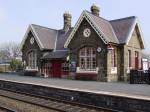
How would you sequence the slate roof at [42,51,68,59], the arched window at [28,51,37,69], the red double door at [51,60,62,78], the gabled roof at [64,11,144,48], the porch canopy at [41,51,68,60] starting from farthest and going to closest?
the arched window at [28,51,37,69] → the red double door at [51,60,62,78] → the slate roof at [42,51,68,59] → the porch canopy at [41,51,68,60] → the gabled roof at [64,11,144,48]

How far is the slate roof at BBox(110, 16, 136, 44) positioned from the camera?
28.3 m

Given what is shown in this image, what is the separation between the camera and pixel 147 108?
39.3 feet

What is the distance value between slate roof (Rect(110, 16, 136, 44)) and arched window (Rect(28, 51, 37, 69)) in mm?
11111

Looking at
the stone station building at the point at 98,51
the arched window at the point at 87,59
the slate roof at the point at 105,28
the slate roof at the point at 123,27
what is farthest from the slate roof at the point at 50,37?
the slate roof at the point at 123,27

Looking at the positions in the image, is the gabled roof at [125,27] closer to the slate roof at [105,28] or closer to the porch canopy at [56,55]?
the slate roof at [105,28]

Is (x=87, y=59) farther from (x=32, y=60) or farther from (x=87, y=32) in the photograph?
(x=32, y=60)

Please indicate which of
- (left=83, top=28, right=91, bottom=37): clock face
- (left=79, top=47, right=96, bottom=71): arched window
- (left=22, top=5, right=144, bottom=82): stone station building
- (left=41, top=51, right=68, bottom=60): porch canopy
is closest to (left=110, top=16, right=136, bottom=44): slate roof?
(left=22, top=5, right=144, bottom=82): stone station building

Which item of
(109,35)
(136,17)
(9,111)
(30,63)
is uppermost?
(136,17)

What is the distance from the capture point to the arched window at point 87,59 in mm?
28328

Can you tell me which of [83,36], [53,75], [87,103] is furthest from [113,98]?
[53,75]

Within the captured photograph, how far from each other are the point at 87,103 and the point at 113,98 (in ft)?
6.90

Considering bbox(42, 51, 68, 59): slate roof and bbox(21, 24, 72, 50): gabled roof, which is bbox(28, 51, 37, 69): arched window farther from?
bbox(42, 51, 68, 59): slate roof

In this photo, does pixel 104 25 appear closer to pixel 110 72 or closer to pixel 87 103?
pixel 110 72

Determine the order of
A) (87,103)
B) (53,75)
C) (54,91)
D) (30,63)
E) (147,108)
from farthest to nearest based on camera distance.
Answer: (30,63)
(53,75)
(54,91)
(87,103)
(147,108)
